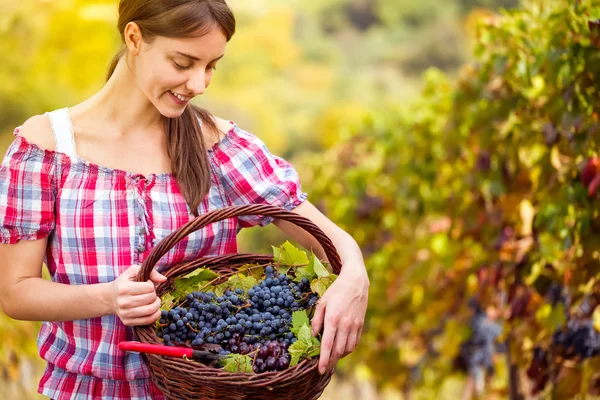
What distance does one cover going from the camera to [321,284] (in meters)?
1.54

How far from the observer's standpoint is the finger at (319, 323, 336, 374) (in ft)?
4.49

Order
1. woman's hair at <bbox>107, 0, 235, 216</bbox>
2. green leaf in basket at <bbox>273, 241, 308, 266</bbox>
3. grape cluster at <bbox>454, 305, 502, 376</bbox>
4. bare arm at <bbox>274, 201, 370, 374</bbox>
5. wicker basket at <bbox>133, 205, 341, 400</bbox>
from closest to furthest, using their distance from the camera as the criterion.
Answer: wicker basket at <bbox>133, 205, 341, 400</bbox> → bare arm at <bbox>274, 201, 370, 374</bbox> → woman's hair at <bbox>107, 0, 235, 216</bbox> → green leaf in basket at <bbox>273, 241, 308, 266</bbox> → grape cluster at <bbox>454, 305, 502, 376</bbox>

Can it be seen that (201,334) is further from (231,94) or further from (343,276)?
(231,94)

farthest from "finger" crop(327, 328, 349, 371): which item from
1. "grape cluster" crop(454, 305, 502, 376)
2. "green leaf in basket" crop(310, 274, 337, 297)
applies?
"grape cluster" crop(454, 305, 502, 376)

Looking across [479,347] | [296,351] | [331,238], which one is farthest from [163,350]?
[479,347]

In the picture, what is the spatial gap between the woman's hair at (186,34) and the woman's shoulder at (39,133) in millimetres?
245

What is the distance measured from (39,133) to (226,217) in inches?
16.9

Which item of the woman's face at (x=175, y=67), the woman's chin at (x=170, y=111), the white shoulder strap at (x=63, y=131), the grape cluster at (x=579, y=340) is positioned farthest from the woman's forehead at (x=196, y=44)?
the grape cluster at (x=579, y=340)

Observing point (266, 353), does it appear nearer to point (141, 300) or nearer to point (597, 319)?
point (141, 300)

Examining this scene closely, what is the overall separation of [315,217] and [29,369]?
2351 mm

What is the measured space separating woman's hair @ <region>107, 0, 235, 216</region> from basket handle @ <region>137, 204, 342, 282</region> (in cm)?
17

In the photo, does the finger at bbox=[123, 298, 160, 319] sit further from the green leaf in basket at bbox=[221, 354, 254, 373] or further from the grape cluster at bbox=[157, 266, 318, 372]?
the green leaf in basket at bbox=[221, 354, 254, 373]

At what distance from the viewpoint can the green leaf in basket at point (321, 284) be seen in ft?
5.03

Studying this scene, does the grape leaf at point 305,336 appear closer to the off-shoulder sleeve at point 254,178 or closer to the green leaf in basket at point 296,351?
the green leaf in basket at point 296,351
